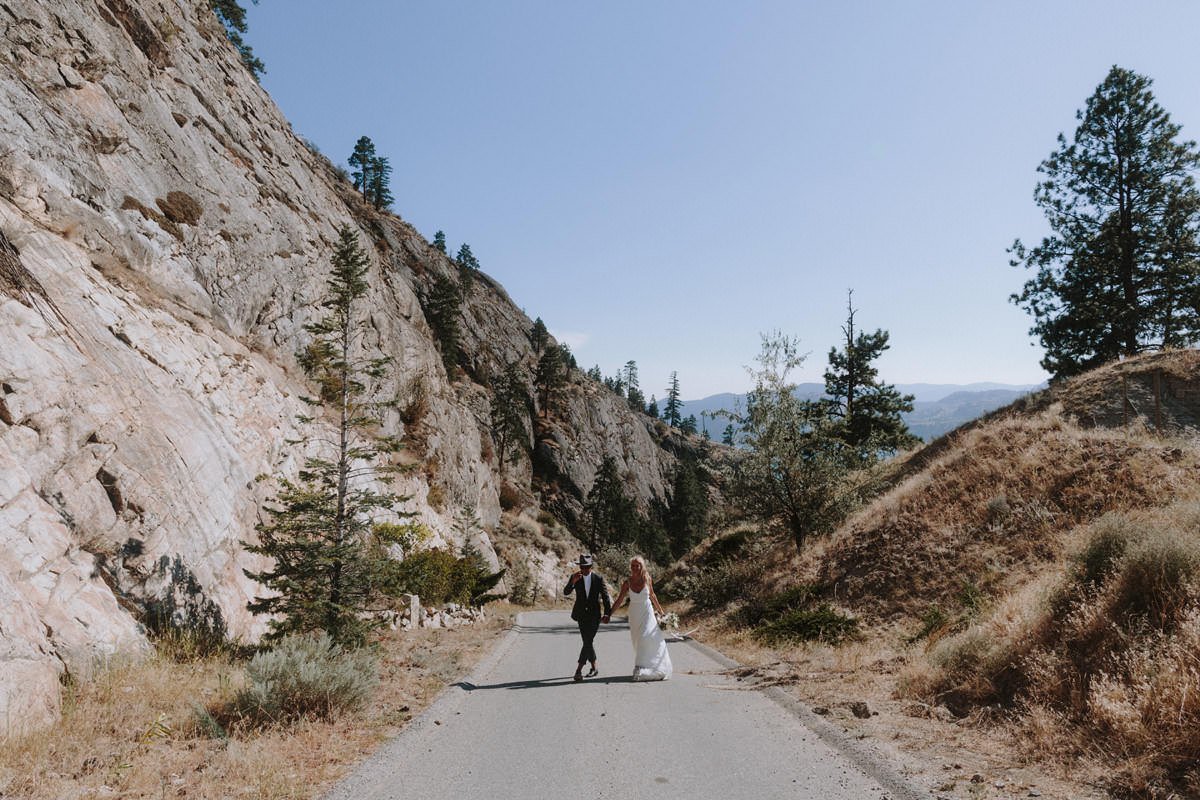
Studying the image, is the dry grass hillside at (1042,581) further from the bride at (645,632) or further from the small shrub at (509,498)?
the small shrub at (509,498)

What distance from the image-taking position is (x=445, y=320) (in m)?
66.1

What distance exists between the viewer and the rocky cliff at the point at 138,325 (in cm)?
779

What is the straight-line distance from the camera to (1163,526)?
7.86 m

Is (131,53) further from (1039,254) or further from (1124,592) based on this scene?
(1039,254)

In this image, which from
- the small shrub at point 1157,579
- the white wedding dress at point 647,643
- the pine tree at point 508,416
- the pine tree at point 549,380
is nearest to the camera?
the small shrub at point 1157,579

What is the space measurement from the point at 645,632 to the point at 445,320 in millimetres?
60736

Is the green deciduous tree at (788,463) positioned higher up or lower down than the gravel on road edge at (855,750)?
higher up

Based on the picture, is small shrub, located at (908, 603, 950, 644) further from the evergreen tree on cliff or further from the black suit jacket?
the evergreen tree on cliff

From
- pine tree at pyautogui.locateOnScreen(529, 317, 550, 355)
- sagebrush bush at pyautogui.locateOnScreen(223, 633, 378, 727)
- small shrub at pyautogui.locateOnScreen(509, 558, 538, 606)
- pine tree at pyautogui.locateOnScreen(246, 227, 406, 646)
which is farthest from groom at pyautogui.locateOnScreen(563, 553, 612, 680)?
pine tree at pyautogui.locateOnScreen(529, 317, 550, 355)

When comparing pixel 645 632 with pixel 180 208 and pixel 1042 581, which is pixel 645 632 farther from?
pixel 180 208

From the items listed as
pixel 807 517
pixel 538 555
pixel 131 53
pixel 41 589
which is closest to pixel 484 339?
pixel 538 555

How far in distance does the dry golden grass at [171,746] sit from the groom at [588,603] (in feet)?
8.29

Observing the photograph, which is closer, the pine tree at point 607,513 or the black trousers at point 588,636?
the black trousers at point 588,636

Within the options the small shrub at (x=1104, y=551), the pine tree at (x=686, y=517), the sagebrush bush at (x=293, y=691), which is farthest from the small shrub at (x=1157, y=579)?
the pine tree at (x=686, y=517)
